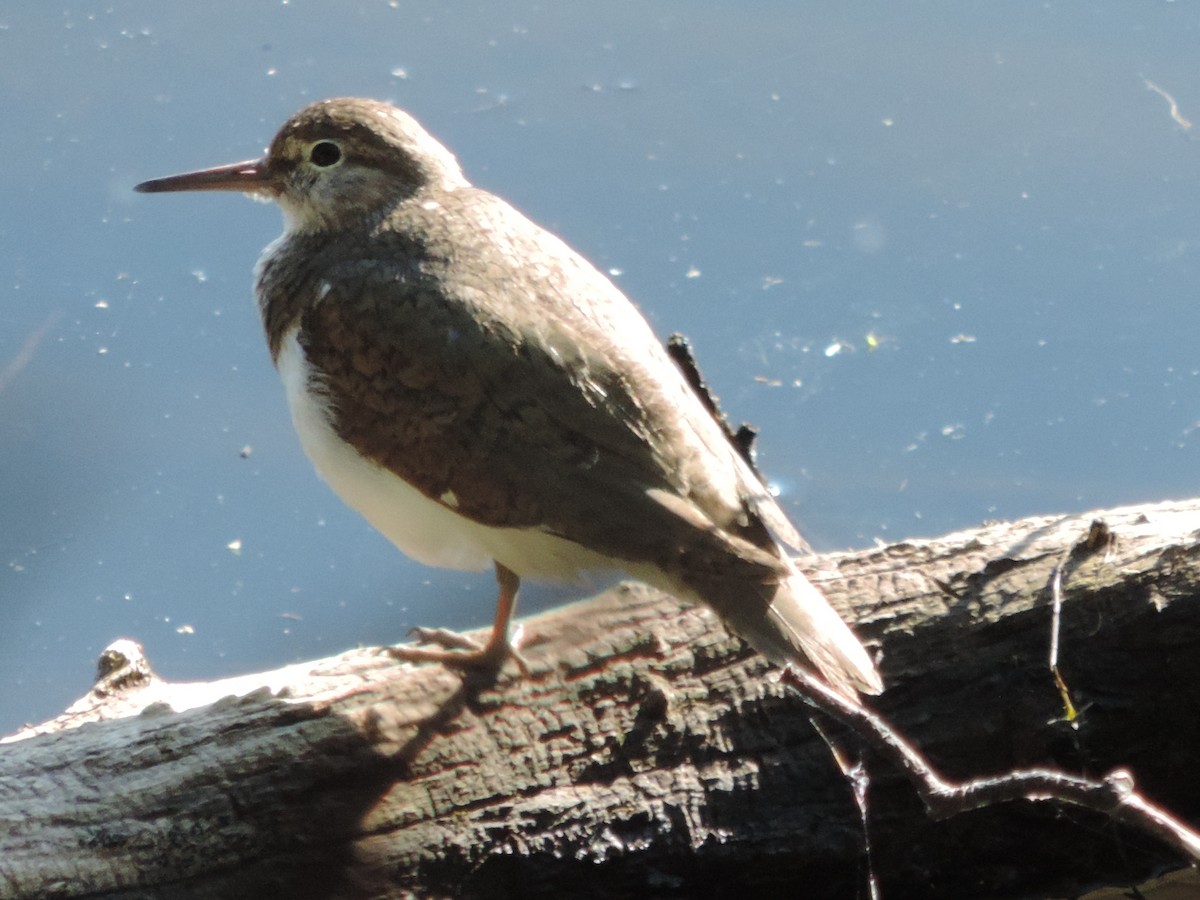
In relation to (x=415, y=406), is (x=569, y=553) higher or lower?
lower

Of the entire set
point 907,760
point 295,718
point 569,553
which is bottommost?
point 907,760

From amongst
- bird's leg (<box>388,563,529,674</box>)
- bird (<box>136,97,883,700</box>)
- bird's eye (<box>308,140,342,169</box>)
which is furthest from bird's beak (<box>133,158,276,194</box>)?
bird's leg (<box>388,563,529,674</box>)

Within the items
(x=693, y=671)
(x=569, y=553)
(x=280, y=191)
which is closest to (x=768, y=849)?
(x=693, y=671)

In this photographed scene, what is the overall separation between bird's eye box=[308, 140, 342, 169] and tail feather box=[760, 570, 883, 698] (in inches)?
68.6

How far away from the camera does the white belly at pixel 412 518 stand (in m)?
3.15

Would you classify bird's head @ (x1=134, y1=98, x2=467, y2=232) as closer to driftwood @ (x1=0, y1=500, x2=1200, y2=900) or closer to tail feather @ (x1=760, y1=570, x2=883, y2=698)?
driftwood @ (x1=0, y1=500, x2=1200, y2=900)

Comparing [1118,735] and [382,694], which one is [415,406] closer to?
[382,694]

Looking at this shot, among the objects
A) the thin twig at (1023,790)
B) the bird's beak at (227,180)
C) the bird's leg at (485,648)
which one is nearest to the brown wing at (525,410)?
the bird's leg at (485,648)

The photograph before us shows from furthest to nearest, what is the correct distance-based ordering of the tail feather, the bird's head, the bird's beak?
1. the bird's beak
2. the bird's head
3. the tail feather

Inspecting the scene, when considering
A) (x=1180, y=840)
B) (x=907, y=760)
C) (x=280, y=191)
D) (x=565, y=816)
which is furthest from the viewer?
(x=280, y=191)

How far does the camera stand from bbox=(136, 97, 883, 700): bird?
2.90 metres

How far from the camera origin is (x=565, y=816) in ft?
9.76

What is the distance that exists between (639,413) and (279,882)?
1234 mm

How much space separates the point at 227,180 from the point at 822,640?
7.07 ft
